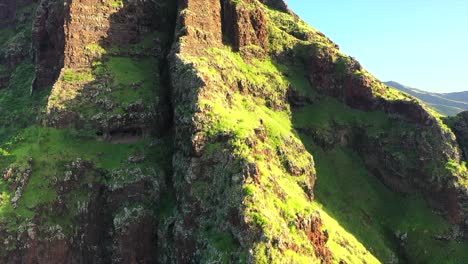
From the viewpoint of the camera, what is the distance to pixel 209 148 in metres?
77.7

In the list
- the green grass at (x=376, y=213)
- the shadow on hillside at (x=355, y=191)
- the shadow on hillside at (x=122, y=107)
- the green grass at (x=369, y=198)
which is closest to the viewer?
the shadow on hillside at (x=122, y=107)

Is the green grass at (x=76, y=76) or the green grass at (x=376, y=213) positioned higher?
the green grass at (x=76, y=76)

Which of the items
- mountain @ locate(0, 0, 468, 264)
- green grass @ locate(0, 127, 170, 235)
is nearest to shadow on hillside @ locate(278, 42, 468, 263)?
mountain @ locate(0, 0, 468, 264)

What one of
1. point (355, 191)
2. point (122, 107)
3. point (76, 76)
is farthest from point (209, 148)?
point (355, 191)

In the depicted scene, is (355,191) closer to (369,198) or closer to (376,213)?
(369,198)

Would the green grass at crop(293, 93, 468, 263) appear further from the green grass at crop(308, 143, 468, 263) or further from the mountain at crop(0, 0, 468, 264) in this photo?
the mountain at crop(0, 0, 468, 264)

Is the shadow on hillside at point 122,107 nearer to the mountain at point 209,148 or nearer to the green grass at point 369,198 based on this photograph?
the mountain at point 209,148

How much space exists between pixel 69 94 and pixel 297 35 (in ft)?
221

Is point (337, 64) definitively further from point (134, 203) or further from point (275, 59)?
point (134, 203)

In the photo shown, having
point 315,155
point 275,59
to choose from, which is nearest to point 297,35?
point 275,59

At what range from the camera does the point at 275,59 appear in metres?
118

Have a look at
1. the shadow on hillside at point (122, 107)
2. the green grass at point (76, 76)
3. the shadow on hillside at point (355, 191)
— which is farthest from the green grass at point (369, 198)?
the green grass at point (76, 76)

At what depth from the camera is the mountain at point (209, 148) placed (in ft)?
238

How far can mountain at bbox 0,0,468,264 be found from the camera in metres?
72.6
